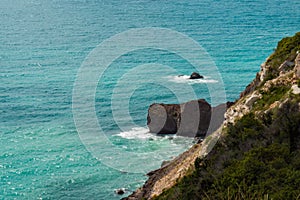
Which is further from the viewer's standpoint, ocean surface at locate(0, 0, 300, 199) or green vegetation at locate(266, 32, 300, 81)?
ocean surface at locate(0, 0, 300, 199)

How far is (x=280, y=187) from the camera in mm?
27828

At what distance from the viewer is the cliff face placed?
1131 inches

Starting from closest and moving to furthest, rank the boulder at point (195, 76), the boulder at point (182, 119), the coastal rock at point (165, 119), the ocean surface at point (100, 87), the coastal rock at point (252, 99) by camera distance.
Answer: the coastal rock at point (252, 99) → the ocean surface at point (100, 87) → the boulder at point (182, 119) → the coastal rock at point (165, 119) → the boulder at point (195, 76)

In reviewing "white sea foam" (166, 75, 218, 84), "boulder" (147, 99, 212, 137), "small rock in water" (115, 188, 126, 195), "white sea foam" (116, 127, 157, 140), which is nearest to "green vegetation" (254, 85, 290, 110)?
"small rock in water" (115, 188, 126, 195)

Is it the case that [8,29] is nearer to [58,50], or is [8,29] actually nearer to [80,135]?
[58,50]

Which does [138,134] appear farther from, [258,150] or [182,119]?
[258,150]

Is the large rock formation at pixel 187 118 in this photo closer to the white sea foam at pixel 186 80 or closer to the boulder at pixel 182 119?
the boulder at pixel 182 119

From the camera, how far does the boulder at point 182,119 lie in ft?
222

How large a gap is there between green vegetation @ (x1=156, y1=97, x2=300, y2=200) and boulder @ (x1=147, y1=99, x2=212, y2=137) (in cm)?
Answer: 3077

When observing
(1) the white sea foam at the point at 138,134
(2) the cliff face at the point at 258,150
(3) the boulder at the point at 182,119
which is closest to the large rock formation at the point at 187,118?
(3) the boulder at the point at 182,119

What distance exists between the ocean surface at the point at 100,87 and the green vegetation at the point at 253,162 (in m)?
19.9

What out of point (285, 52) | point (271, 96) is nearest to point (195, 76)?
point (285, 52)

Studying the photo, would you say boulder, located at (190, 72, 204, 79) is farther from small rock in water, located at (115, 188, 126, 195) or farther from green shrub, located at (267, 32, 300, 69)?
green shrub, located at (267, 32, 300, 69)

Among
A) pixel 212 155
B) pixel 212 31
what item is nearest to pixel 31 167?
pixel 212 155
